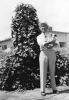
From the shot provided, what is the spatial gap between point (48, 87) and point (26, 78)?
824 mm

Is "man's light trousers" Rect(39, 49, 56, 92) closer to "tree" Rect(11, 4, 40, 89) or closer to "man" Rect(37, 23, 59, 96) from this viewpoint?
"man" Rect(37, 23, 59, 96)

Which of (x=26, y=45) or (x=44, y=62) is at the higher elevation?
(x=26, y=45)

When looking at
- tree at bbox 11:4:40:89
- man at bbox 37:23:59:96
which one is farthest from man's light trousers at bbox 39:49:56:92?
tree at bbox 11:4:40:89

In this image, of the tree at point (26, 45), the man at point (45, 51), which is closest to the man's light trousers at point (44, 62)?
the man at point (45, 51)

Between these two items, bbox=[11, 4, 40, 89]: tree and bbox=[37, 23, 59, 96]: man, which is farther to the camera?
bbox=[11, 4, 40, 89]: tree

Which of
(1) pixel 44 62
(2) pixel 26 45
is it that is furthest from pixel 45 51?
(2) pixel 26 45

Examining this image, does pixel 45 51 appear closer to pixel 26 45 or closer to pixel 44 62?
pixel 44 62

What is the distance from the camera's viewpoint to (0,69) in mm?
9375

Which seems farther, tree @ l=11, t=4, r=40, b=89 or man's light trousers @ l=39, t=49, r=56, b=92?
tree @ l=11, t=4, r=40, b=89

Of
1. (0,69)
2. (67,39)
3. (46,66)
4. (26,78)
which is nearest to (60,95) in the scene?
(46,66)

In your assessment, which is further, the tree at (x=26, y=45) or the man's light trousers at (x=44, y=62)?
the tree at (x=26, y=45)

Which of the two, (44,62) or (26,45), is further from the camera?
(26,45)

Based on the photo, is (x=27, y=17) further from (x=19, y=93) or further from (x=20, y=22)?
(x=19, y=93)

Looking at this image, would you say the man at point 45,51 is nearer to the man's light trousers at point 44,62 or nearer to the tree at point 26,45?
the man's light trousers at point 44,62
